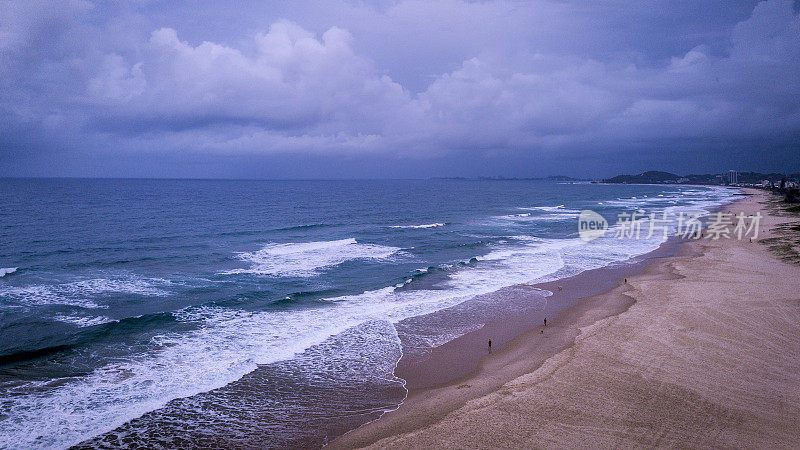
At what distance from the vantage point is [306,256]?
35812 millimetres

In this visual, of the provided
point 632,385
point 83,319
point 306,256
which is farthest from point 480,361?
point 306,256

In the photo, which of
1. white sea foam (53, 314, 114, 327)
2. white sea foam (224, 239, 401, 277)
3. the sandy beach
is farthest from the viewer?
white sea foam (224, 239, 401, 277)

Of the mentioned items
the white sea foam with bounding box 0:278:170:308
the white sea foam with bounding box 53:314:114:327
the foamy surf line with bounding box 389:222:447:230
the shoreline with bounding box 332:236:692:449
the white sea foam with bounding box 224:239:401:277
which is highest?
the foamy surf line with bounding box 389:222:447:230

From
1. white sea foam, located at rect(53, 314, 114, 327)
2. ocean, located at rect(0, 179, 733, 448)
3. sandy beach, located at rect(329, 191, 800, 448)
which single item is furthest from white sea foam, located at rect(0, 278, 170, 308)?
sandy beach, located at rect(329, 191, 800, 448)

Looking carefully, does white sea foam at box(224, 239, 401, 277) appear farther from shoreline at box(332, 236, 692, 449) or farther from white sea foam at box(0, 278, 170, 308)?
shoreline at box(332, 236, 692, 449)

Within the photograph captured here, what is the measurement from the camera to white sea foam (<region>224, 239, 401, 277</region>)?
101 feet

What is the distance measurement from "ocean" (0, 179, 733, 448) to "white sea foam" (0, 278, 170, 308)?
13 centimetres

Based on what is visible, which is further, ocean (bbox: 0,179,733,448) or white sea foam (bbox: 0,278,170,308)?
white sea foam (bbox: 0,278,170,308)

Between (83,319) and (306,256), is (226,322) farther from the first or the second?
(306,256)

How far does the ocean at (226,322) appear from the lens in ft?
42.0

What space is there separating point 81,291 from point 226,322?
10780mm

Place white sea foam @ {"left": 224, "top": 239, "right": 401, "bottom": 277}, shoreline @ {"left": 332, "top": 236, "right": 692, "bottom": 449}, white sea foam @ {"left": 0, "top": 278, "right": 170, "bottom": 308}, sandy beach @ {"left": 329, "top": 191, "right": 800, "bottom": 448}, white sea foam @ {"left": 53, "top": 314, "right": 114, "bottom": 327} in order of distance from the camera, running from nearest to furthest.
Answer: sandy beach @ {"left": 329, "top": 191, "right": 800, "bottom": 448}, shoreline @ {"left": 332, "top": 236, "right": 692, "bottom": 449}, white sea foam @ {"left": 53, "top": 314, "right": 114, "bottom": 327}, white sea foam @ {"left": 0, "top": 278, "right": 170, "bottom": 308}, white sea foam @ {"left": 224, "top": 239, "right": 401, "bottom": 277}

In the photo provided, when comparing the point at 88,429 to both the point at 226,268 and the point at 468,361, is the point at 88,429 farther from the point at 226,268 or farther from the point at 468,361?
the point at 226,268

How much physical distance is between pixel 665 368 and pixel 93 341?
22832 millimetres
